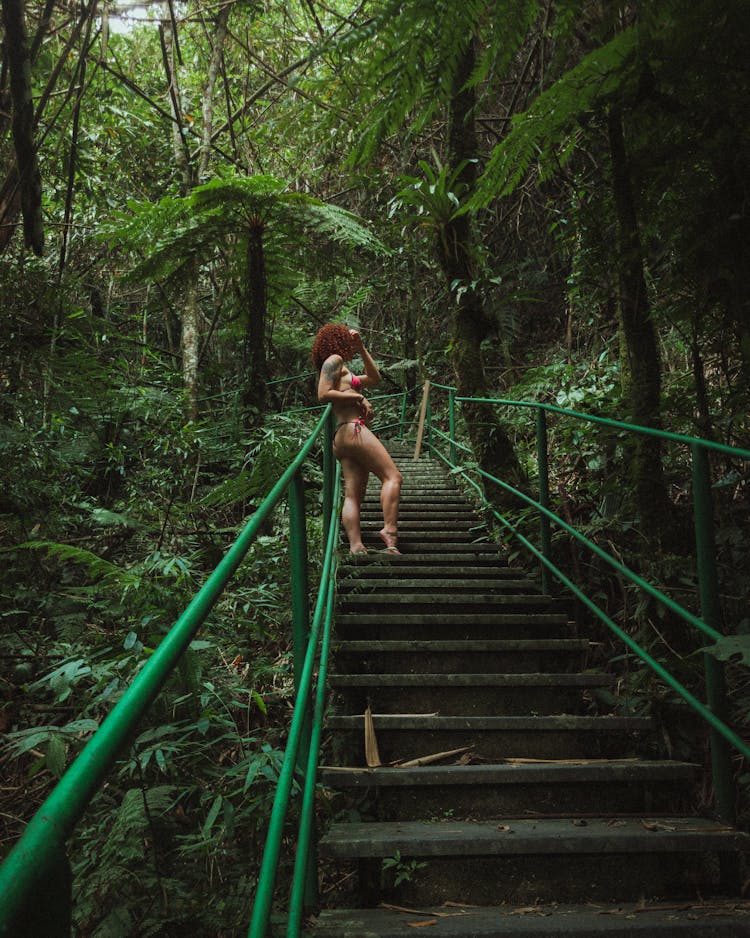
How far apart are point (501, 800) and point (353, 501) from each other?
2.63 meters

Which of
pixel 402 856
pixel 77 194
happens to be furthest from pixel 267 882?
pixel 77 194

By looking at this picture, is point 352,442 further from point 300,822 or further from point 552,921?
point 300,822

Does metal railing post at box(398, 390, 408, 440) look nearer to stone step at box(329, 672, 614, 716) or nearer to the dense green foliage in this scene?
the dense green foliage

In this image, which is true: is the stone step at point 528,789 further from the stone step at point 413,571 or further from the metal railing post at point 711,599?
the stone step at point 413,571

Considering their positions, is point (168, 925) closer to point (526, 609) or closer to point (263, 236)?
point (526, 609)

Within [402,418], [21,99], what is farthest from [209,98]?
[21,99]

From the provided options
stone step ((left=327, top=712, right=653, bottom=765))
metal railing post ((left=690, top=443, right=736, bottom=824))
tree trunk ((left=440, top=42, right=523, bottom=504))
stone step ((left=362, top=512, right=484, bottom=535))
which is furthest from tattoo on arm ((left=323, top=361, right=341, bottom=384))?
metal railing post ((left=690, top=443, right=736, bottom=824))

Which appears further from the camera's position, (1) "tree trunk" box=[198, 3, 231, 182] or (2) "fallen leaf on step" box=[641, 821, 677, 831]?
(1) "tree trunk" box=[198, 3, 231, 182]

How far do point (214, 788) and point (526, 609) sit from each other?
6.76 feet

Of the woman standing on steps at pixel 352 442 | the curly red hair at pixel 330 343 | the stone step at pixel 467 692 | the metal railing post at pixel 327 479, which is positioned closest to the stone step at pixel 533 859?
the stone step at pixel 467 692

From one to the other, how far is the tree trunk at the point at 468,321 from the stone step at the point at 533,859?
309 cm

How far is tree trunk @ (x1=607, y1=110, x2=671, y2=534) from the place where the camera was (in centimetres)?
318

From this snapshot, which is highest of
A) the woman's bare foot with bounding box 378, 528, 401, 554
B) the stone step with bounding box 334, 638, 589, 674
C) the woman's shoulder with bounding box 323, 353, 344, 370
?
the woman's shoulder with bounding box 323, 353, 344, 370

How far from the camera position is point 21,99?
302cm
